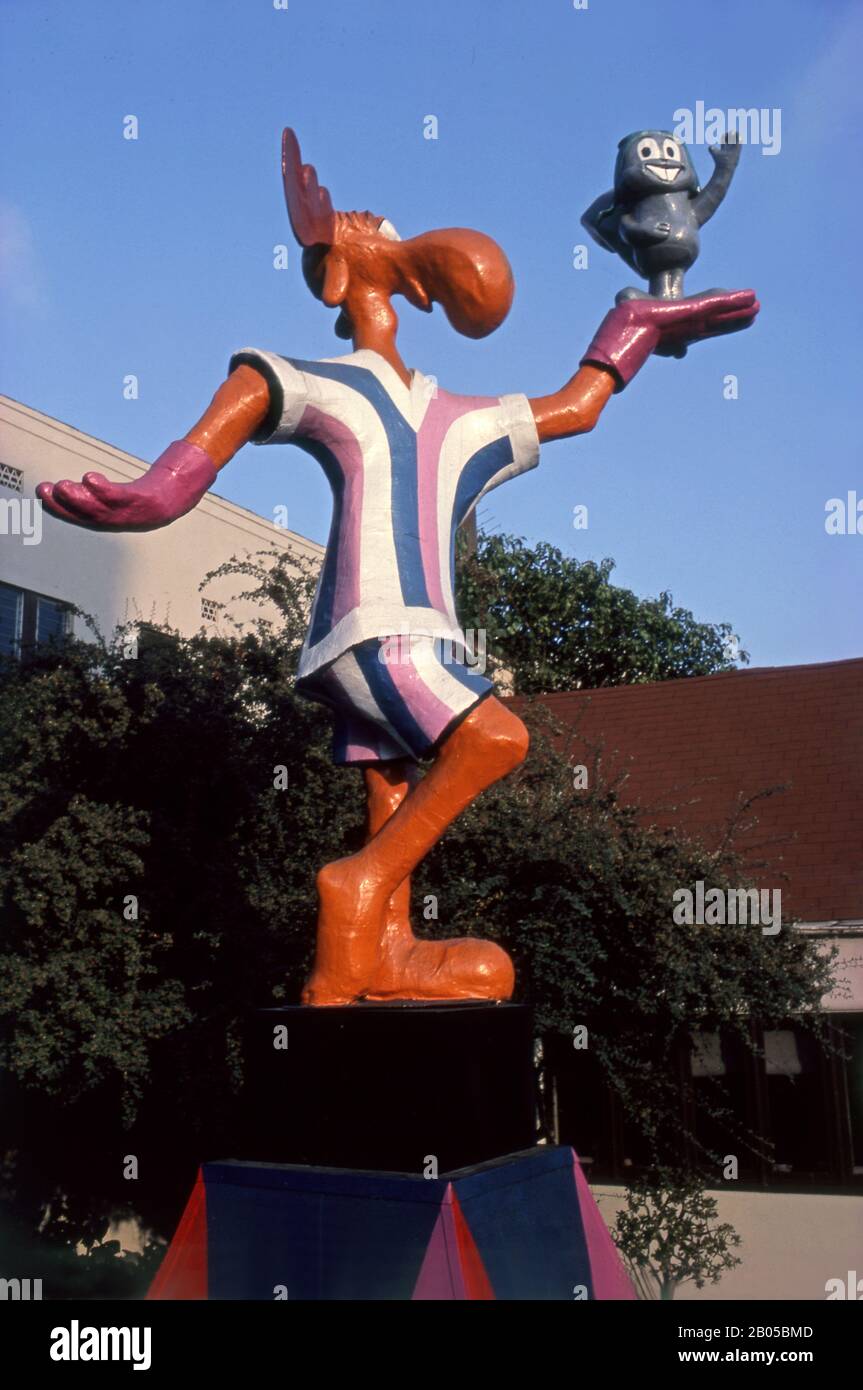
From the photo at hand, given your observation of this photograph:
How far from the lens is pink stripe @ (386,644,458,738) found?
13.0 ft

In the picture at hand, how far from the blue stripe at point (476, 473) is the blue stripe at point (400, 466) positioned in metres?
0.22

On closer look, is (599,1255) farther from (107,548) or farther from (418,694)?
(107,548)

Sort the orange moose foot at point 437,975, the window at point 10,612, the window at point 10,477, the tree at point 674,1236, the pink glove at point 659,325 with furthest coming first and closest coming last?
the window at point 10,477, the window at point 10,612, the tree at point 674,1236, the pink glove at point 659,325, the orange moose foot at point 437,975

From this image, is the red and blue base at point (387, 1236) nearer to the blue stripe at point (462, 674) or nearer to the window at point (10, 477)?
the blue stripe at point (462, 674)

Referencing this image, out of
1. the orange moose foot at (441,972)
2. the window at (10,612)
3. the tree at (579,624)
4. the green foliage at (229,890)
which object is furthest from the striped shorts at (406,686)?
the tree at (579,624)

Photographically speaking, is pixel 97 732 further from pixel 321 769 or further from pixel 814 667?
pixel 814 667

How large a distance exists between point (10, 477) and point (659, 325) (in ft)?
29.9

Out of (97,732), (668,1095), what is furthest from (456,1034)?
(668,1095)

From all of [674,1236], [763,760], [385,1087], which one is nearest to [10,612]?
[763,760]

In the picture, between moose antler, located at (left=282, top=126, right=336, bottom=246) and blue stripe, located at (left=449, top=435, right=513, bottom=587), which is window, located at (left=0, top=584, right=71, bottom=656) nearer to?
moose antler, located at (left=282, top=126, right=336, bottom=246)

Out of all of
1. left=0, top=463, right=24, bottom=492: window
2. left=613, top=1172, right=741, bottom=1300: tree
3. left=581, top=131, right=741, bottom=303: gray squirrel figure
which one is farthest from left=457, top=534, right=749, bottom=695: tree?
left=581, top=131, right=741, bottom=303: gray squirrel figure

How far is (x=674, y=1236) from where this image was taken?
8.56m

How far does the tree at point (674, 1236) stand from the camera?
855 cm

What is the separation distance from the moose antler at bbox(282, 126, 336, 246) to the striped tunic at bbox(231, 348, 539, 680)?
47 centimetres
